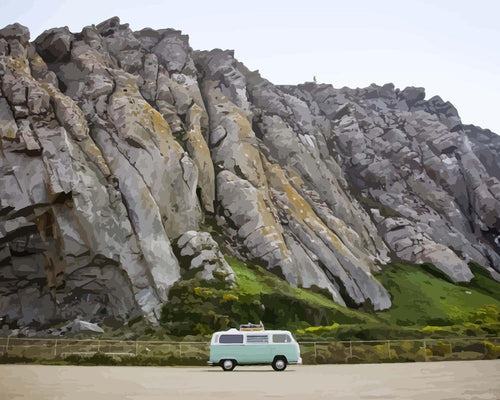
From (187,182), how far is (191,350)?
1101 inches

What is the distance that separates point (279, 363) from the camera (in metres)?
27.6

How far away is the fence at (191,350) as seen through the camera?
33125 millimetres

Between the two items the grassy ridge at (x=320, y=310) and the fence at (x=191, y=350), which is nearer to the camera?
the fence at (x=191, y=350)

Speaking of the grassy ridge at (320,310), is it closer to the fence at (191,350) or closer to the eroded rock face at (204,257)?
the eroded rock face at (204,257)

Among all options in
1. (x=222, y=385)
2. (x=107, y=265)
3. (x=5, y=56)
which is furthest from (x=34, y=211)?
(x=222, y=385)

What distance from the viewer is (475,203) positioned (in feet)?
284

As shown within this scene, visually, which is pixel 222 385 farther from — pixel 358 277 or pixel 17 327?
pixel 358 277

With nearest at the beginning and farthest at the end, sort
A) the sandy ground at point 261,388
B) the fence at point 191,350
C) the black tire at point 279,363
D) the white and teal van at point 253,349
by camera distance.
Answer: the sandy ground at point 261,388 < the black tire at point 279,363 < the white and teal van at point 253,349 < the fence at point 191,350

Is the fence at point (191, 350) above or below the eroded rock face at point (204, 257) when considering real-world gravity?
below

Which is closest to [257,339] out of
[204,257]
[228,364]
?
[228,364]

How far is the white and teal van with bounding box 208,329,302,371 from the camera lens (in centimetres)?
2783

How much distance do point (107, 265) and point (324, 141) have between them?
165 feet

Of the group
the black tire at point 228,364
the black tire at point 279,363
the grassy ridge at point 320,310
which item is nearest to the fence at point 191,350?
the black tire at point 228,364

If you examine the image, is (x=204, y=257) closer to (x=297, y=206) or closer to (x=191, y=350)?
(x=191, y=350)
